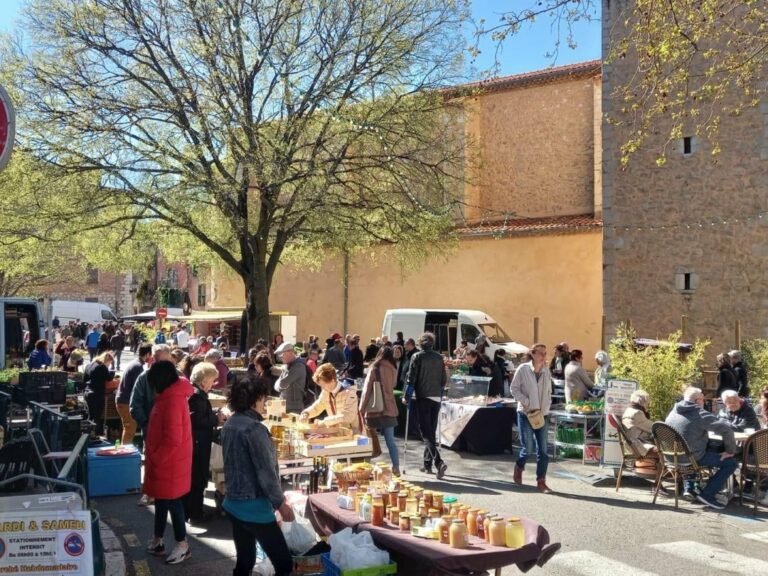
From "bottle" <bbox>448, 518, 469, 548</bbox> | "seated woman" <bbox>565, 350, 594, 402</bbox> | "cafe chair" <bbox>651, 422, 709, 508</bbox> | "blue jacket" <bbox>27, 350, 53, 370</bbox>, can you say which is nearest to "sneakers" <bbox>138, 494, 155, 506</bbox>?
"bottle" <bbox>448, 518, 469, 548</bbox>

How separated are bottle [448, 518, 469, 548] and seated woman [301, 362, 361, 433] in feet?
12.5

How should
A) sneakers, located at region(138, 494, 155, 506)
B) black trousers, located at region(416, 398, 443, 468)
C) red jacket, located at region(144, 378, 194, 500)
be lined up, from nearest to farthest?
red jacket, located at region(144, 378, 194, 500) → sneakers, located at region(138, 494, 155, 506) → black trousers, located at region(416, 398, 443, 468)

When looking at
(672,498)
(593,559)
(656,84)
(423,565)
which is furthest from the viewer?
(672,498)

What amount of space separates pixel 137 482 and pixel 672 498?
19.5ft

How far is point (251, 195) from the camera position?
60.1ft

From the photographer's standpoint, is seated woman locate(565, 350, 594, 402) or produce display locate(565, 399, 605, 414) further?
seated woman locate(565, 350, 594, 402)

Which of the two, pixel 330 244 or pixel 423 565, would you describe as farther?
pixel 330 244

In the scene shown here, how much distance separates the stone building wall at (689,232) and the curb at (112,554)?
17.9m

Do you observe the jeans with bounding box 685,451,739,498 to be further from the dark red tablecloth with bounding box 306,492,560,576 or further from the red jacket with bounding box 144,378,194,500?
the red jacket with bounding box 144,378,194,500

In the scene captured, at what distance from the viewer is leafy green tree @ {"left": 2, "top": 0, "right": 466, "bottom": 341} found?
1580cm

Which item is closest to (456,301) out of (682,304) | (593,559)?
(682,304)

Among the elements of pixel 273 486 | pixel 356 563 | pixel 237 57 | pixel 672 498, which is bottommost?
pixel 672 498

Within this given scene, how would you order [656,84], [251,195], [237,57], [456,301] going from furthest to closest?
[456,301], [251,195], [237,57], [656,84]

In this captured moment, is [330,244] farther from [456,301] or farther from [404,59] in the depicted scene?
[456,301]
